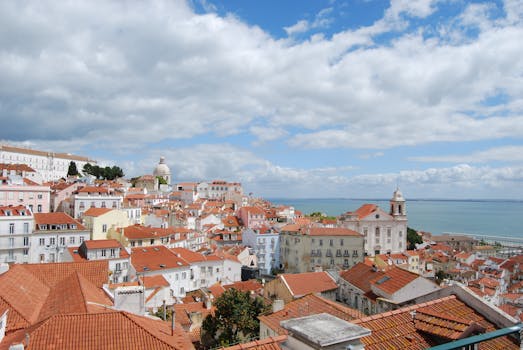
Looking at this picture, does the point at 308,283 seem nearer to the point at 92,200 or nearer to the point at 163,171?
the point at 92,200

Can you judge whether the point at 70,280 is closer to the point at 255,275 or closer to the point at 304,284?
the point at 304,284

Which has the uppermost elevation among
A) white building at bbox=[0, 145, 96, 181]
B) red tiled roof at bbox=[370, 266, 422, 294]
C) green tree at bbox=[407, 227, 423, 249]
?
white building at bbox=[0, 145, 96, 181]

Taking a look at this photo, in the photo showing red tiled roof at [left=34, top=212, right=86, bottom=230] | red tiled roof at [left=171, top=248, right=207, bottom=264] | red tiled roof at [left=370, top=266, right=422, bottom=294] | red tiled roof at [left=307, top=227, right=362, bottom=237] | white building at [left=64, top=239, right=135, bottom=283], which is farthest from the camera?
red tiled roof at [left=307, top=227, right=362, bottom=237]

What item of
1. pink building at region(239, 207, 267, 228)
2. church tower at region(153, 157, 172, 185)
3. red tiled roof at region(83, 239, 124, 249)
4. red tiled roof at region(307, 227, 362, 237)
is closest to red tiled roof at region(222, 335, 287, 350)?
red tiled roof at region(83, 239, 124, 249)

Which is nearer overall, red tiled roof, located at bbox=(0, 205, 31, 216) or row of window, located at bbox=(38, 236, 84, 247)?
red tiled roof, located at bbox=(0, 205, 31, 216)

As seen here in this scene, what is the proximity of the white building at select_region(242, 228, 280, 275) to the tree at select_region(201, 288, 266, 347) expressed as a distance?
3167cm

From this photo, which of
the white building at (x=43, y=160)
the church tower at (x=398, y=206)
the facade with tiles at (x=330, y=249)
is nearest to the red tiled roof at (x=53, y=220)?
the facade with tiles at (x=330, y=249)

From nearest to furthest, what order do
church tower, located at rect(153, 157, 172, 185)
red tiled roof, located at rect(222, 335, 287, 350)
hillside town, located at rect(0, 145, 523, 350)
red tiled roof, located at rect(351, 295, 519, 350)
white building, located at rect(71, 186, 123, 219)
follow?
1. red tiled roof, located at rect(222, 335, 287, 350)
2. red tiled roof, located at rect(351, 295, 519, 350)
3. hillside town, located at rect(0, 145, 523, 350)
4. white building, located at rect(71, 186, 123, 219)
5. church tower, located at rect(153, 157, 172, 185)

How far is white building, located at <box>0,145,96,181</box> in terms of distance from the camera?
92.3 m

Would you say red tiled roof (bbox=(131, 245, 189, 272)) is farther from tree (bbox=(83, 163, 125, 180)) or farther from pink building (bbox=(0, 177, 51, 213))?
tree (bbox=(83, 163, 125, 180))

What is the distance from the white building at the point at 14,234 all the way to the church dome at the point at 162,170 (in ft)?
273

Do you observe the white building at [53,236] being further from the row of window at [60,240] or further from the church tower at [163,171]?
the church tower at [163,171]

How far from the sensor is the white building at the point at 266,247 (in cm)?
5316

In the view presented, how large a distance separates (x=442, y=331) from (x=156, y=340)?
6.26 metres
